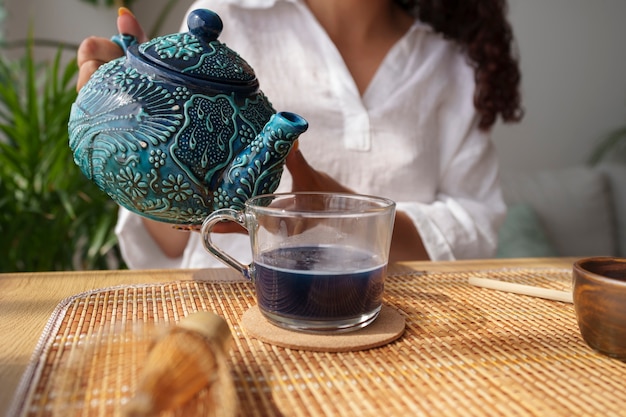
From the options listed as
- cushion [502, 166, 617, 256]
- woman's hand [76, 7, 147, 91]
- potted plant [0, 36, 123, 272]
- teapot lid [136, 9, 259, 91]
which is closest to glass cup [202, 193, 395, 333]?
teapot lid [136, 9, 259, 91]

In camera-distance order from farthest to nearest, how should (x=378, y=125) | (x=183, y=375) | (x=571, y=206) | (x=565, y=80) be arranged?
(x=565, y=80)
(x=571, y=206)
(x=378, y=125)
(x=183, y=375)

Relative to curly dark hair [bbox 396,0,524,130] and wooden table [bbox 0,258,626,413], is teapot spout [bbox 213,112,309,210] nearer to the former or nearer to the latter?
wooden table [bbox 0,258,626,413]

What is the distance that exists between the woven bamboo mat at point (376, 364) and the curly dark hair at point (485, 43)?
23.9 inches

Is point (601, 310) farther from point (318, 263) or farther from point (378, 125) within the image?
point (378, 125)

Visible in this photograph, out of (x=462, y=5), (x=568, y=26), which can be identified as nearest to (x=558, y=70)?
(x=568, y=26)

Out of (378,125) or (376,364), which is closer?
(376,364)

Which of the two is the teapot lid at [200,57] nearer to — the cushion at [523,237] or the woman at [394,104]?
the woman at [394,104]

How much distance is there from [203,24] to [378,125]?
0.55 m

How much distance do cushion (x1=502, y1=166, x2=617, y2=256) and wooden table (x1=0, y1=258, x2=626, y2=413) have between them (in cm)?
112

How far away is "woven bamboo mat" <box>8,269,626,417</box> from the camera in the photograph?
323mm

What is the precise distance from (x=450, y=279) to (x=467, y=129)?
1.76 feet

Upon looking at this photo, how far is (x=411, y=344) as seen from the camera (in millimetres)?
441

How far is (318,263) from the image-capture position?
17.5 inches

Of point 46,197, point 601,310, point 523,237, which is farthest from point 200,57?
point 523,237
